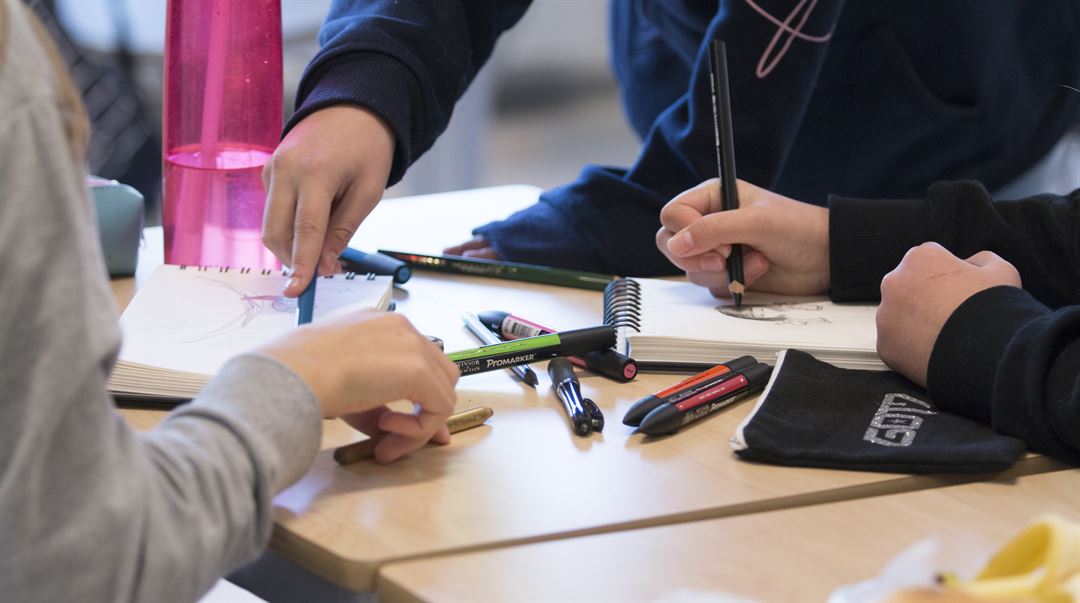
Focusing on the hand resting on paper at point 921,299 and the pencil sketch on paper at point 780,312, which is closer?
the hand resting on paper at point 921,299

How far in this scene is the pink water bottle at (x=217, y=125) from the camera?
980 mm

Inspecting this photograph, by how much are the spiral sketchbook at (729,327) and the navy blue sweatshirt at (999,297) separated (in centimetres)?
6

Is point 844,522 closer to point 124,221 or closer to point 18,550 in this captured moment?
point 18,550

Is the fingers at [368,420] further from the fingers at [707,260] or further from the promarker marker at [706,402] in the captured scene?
the fingers at [707,260]

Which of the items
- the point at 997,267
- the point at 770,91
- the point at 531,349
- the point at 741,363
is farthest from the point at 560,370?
the point at 770,91

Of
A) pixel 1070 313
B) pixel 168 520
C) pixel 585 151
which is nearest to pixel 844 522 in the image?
pixel 1070 313

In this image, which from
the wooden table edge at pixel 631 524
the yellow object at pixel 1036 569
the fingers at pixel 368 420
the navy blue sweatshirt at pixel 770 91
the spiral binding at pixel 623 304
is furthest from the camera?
the navy blue sweatshirt at pixel 770 91

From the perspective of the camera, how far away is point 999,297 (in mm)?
749

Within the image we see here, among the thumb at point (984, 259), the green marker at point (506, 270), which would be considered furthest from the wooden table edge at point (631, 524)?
the green marker at point (506, 270)

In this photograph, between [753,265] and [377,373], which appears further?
[753,265]

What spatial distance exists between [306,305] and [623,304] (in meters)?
0.25

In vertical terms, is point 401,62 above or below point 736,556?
above

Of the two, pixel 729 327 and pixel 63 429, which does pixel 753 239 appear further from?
pixel 63 429

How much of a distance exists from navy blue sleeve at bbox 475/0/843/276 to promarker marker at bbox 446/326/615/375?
0.28m
